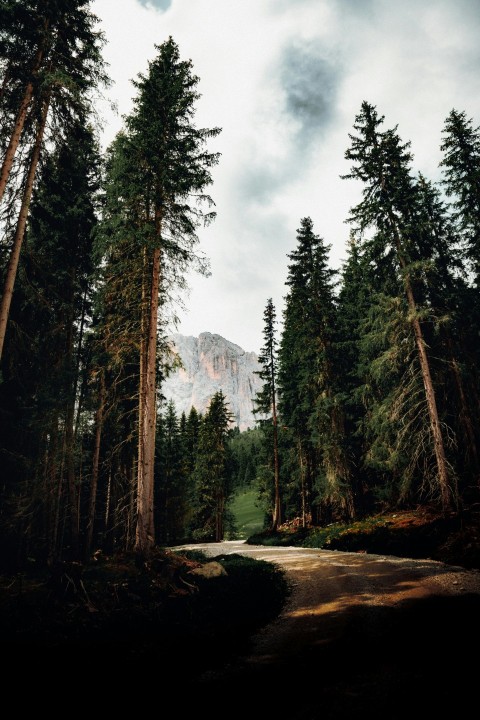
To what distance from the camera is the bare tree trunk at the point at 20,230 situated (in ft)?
32.4

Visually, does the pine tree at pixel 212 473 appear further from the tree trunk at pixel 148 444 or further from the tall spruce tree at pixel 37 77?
the tall spruce tree at pixel 37 77

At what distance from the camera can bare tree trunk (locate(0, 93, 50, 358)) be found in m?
9.88

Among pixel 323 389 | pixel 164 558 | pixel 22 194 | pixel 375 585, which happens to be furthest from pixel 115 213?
pixel 323 389

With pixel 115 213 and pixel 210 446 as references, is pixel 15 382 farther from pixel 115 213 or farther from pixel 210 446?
pixel 210 446

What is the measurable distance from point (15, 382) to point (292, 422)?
20976 mm

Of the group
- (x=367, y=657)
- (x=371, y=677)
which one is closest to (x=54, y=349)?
(x=367, y=657)

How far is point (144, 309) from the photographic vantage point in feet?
41.7

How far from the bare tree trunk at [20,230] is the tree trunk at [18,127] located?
531 mm

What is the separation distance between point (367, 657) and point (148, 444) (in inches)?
309

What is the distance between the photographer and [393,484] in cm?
1988

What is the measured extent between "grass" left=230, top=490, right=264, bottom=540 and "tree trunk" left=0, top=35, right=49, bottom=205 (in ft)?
165

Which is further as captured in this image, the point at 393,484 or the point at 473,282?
the point at 473,282

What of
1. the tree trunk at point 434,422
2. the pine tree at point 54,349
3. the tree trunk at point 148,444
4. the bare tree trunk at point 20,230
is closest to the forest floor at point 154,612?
the tree trunk at point 148,444

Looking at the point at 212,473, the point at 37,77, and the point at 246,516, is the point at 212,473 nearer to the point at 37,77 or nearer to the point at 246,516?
the point at 37,77
